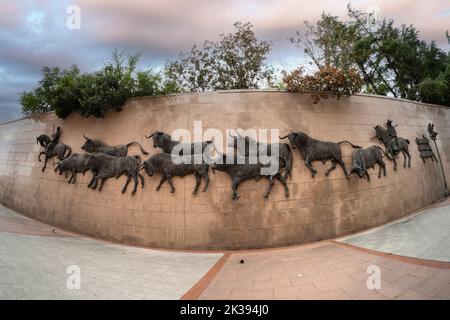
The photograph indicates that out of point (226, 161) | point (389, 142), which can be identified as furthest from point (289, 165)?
point (389, 142)

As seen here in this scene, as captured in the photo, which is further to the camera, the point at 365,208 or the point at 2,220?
the point at 2,220

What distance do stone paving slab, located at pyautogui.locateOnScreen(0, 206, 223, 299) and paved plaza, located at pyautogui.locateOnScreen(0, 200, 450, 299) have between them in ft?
0.06

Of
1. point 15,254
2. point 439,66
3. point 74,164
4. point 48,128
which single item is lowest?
point 15,254

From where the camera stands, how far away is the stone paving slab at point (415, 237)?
16.1 ft

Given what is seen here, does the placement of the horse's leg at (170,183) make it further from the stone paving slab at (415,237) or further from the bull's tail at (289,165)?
the stone paving slab at (415,237)

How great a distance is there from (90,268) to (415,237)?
812cm

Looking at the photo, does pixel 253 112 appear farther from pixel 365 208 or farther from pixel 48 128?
pixel 48 128

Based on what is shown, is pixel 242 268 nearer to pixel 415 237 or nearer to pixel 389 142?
pixel 415 237

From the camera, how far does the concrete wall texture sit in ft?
22.2

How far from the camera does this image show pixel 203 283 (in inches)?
184

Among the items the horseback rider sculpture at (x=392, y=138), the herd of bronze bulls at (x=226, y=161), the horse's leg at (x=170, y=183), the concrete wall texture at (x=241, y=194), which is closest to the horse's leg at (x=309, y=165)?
the herd of bronze bulls at (x=226, y=161)

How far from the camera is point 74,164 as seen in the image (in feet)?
27.2
